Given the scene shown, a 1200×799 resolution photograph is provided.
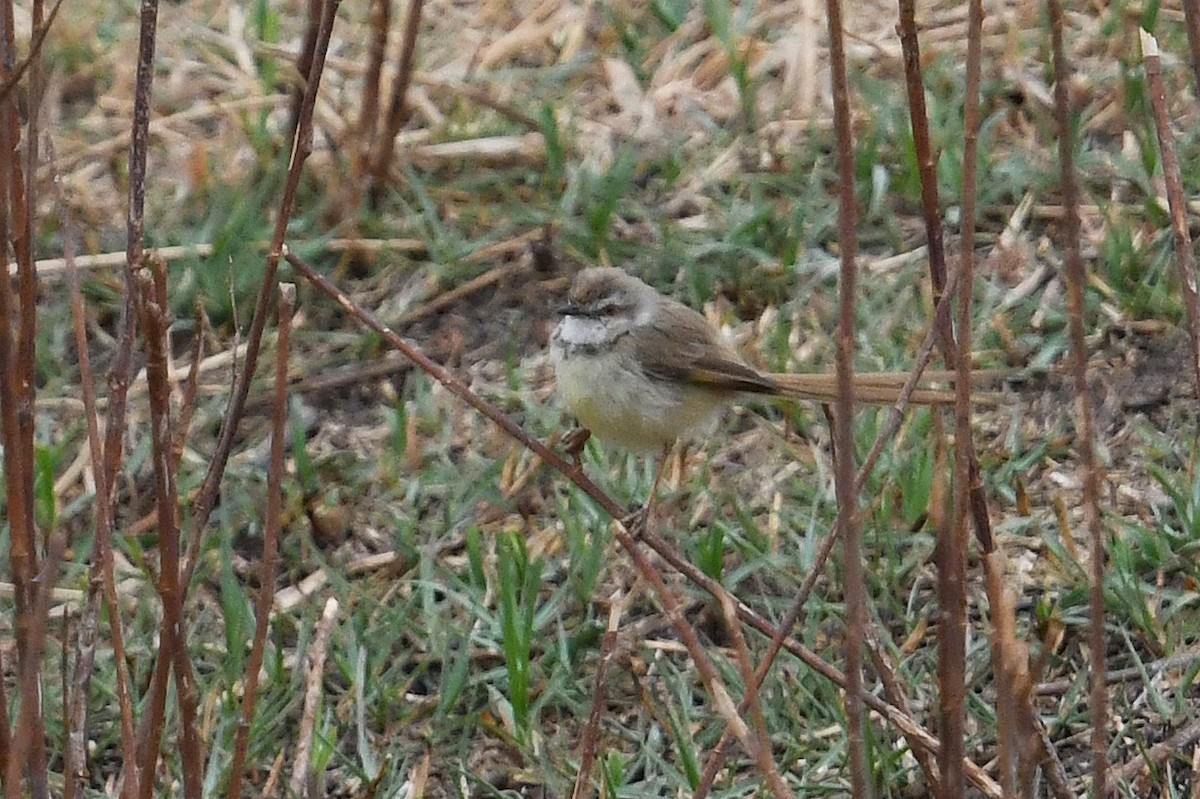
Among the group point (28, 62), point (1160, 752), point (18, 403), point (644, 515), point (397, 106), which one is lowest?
point (1160, 752)

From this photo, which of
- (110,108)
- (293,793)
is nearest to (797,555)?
(293,793)

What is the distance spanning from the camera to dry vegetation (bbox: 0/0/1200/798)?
14.3 ft

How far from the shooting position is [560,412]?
5621 mm

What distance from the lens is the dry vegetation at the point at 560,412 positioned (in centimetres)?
437

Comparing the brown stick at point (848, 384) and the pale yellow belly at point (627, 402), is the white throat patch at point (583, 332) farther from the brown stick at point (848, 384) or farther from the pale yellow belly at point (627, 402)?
the brown stick at point (848, 384)

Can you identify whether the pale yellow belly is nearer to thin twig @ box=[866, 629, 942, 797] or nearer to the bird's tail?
the bird's tail

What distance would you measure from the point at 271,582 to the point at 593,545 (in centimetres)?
225

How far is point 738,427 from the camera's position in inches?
219

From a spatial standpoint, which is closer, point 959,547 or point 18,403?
point 959,547

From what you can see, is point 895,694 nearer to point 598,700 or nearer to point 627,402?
point 598,700

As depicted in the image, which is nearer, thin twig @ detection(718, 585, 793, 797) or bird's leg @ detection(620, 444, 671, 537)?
thin twig @ detection(718, 585, 793, 797)

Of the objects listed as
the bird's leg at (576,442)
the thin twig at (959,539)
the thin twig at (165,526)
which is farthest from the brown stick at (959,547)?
the bird's leg at (576,442)

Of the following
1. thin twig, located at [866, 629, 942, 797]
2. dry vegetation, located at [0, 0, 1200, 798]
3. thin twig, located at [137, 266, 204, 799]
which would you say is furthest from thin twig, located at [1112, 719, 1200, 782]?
thin twig, located at [137, 266, 204, 799]

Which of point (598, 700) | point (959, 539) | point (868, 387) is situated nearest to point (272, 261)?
point (598, 700)
